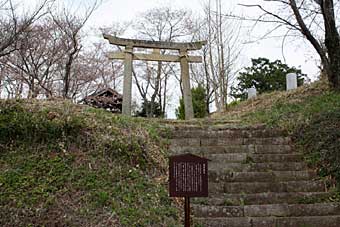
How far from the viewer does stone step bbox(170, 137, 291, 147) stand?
6512mm

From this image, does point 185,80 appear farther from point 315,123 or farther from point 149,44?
point 315,123

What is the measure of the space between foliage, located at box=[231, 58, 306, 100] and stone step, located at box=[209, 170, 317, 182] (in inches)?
476

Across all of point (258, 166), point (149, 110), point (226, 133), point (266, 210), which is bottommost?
point (266, 210)

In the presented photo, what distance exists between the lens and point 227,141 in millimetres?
6605

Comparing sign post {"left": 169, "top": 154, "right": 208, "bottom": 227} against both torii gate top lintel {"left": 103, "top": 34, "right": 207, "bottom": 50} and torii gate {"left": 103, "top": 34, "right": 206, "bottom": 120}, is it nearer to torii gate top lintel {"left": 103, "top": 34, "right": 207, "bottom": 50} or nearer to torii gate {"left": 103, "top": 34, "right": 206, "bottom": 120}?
torii gate {"left": 103, "top": 34, "right": 206, "bottom": 120}

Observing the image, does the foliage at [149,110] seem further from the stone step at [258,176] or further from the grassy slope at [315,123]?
the stone step at [258,176]

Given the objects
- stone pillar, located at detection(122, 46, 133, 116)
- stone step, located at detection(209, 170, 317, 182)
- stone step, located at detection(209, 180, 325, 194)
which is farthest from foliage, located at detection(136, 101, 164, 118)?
stone step, located at detection(209, 180, 325, 194)

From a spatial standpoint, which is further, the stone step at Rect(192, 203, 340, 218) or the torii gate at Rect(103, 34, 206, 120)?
the torii gate at Rect(103, 34, 206, 120)

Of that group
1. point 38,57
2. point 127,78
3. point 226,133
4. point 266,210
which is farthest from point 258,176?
point 38,57

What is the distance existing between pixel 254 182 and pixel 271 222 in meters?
0.90

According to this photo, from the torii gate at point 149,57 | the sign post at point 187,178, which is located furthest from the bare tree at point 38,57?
the sign post at point 187,178

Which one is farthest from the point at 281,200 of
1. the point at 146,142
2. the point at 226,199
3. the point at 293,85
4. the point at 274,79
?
the point at 274,79

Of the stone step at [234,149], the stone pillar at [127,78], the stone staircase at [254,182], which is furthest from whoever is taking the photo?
the stone pillar at [127,78]

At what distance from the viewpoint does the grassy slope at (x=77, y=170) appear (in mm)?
4195
